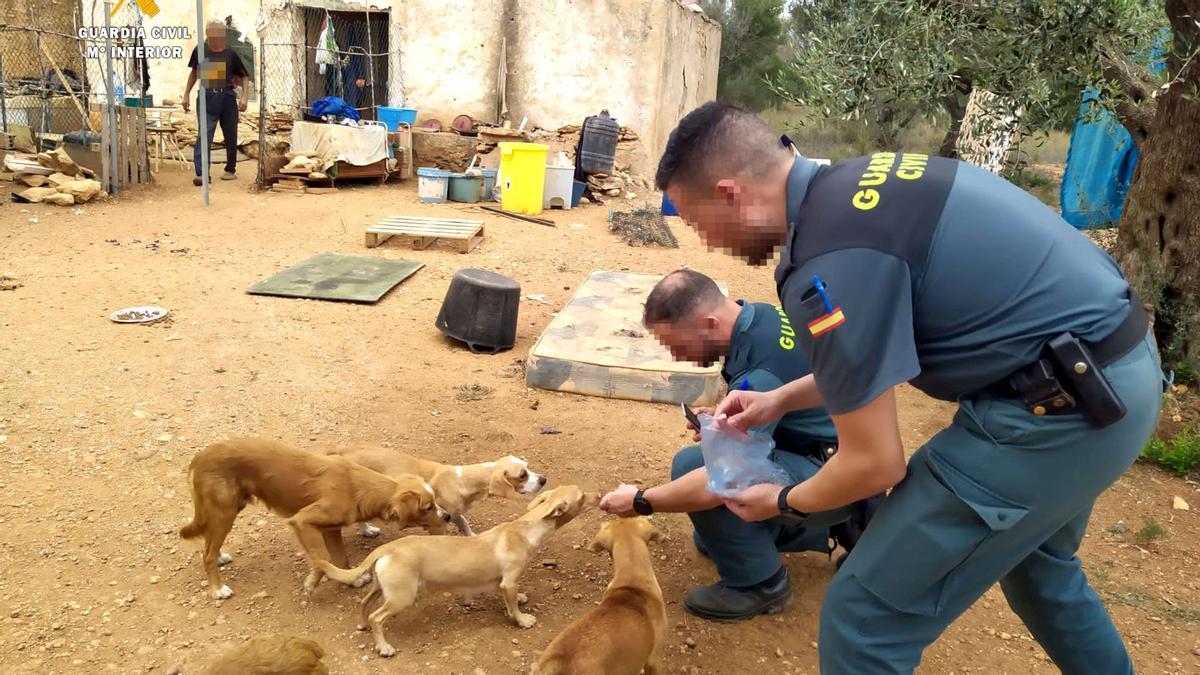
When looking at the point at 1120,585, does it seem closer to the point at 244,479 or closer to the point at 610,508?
the point at 610,508

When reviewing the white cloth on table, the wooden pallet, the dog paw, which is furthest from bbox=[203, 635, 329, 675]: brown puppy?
the white cloth on table

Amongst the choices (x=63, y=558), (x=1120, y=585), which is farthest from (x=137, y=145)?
(x=1120, y=585)

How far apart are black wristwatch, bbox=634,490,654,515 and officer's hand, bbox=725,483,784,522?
29.7 inches

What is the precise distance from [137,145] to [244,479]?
10.6 meters

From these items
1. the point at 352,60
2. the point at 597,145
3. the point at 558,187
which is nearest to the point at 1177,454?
the point at 558,187

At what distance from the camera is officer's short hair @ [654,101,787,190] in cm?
197

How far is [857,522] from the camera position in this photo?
3.04 metres

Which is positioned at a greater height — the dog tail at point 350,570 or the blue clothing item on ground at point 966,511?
the blue clothing item on ground at point 966,511

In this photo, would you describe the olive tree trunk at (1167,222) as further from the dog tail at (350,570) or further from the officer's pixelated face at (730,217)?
the dog tail at (350,570)

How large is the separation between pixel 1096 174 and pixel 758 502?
37.4ft

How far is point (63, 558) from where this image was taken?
3.58 metres

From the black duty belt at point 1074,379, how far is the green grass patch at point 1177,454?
3.90 m

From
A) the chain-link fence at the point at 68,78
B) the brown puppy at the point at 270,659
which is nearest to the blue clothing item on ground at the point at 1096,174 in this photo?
the brown puppy at the point at 270,659

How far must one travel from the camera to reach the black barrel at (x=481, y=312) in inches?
253
